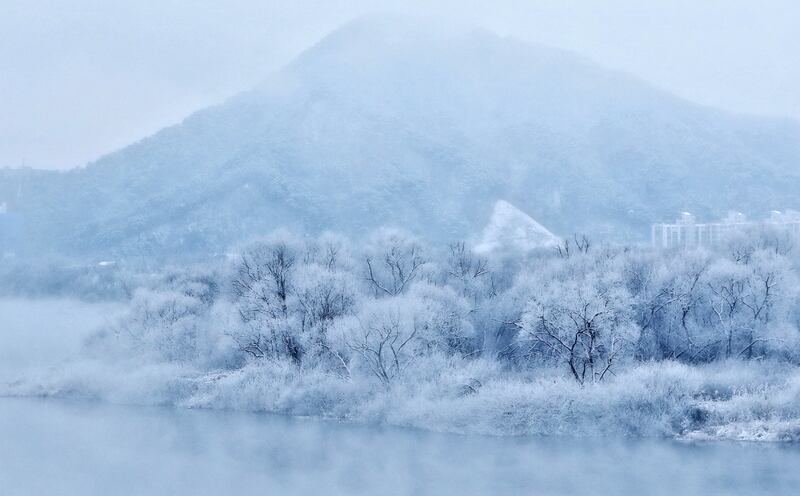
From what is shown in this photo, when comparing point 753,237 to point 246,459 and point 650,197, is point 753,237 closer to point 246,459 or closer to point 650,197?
point 246,459

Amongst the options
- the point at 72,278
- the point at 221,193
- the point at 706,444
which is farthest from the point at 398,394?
the point at 221,193

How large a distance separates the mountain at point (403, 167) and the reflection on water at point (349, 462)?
6089 cm

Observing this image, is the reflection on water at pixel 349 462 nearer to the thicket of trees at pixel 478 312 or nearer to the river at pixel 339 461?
the river at pixel 339 461

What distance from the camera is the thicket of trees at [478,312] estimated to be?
3158 centimetres

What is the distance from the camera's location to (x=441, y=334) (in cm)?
3397

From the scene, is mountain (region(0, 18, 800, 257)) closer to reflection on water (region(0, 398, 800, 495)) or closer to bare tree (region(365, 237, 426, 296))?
bare tree (region(365, 237, 426, 296))

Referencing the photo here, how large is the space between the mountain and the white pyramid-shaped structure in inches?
85.8

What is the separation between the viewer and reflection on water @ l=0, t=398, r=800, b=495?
2314cm

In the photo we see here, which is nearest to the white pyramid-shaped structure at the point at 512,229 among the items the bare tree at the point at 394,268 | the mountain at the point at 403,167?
the mountain at the point at 403,167

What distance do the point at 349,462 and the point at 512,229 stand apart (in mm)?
77051

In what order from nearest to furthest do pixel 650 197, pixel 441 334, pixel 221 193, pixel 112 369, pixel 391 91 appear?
1. pixel 441 334
2. pixel 112 369
3. pixel 221 193
4. pixel 650 197
5. pixel 391 91

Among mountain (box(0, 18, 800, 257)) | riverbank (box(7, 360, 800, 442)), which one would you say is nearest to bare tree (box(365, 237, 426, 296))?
riverbank (box(7, 360, 800, 442))

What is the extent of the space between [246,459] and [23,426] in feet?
31.4

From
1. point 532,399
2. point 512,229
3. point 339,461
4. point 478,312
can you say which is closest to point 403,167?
point 512,229
